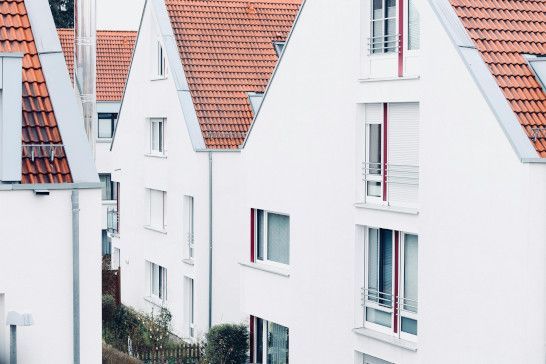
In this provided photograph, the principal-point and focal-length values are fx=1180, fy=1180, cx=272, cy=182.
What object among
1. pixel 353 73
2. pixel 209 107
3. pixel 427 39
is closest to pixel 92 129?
pixel 353 73

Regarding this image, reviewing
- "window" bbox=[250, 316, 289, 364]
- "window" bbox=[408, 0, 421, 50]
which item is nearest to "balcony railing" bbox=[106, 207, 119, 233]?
"window" bbox=[250, 316, 289, 364]

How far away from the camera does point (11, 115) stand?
12742 millimetres

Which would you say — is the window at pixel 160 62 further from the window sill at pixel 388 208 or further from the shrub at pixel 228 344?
the window sill at pixel 388 208

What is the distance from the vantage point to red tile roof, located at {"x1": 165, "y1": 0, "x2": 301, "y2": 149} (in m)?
27.8

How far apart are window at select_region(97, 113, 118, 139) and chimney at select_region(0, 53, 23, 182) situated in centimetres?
3305

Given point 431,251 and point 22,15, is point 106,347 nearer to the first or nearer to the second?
point 431,251

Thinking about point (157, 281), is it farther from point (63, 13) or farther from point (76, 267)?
point (63, 13)

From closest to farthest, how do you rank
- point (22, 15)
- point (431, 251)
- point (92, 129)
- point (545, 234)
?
1. point (22, 15)
2. point (545, 234)
3. point (431, 251)
4. point (92, 129)

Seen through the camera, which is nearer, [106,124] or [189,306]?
[189,306]

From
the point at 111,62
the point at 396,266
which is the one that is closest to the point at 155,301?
the point at 396,266

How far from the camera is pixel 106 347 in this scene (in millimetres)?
25703

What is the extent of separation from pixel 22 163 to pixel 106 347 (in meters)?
13.3

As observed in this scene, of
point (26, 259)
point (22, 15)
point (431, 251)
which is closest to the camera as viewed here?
point (26, 259)

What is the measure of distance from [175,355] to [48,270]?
42.8 ft
